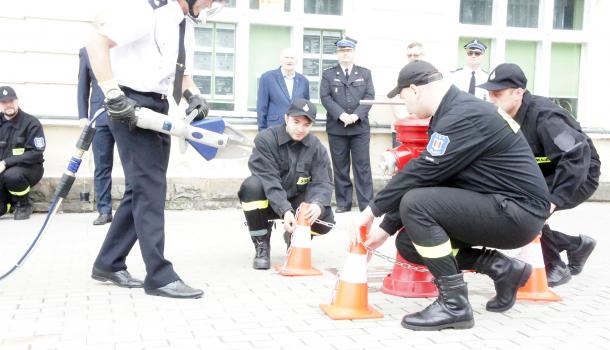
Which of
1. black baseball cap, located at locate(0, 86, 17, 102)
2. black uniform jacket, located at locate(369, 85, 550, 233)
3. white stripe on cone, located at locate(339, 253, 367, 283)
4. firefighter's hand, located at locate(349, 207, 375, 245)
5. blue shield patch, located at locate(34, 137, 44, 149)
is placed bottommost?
white stripe on cone, located at locate(339, 253, 367, 283)

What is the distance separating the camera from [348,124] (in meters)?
8.94

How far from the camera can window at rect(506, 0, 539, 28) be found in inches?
432

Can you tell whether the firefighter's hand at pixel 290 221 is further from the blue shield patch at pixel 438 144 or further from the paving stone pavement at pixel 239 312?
the blue shield patch at pixel 438 144

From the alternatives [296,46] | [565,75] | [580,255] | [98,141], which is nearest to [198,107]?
[580,255]

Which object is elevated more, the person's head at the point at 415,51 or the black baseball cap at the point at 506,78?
the person's head at the point at 415,51

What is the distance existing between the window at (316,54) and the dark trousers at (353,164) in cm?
116

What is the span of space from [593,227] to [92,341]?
6140mm

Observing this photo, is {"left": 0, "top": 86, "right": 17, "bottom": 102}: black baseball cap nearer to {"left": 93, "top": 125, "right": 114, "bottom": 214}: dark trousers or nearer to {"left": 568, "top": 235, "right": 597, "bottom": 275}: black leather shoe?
{"left": 93, "top": 125, "right": 114, "bottom": 214}: dark trousers

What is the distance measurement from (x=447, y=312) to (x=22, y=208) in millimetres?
5516

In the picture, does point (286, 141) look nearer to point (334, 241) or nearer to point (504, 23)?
point (334, 241)

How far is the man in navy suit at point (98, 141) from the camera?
25.7ft

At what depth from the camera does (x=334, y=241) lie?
7160 mm

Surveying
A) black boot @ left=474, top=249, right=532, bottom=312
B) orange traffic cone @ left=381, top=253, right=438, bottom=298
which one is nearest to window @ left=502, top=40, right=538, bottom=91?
orange traffic cone @ left=381, top=253, right=438, bottom=298

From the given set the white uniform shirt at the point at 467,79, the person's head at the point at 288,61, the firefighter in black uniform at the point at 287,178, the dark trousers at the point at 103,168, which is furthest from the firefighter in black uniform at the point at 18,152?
the white uniform shirt at the point at 467,79
